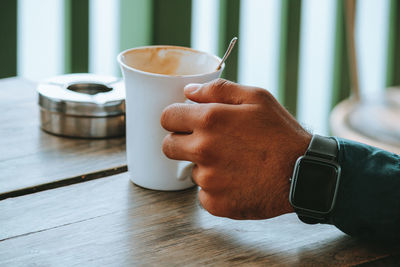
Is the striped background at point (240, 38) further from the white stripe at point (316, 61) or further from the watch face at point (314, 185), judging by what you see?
the watch face at point (314, 185)

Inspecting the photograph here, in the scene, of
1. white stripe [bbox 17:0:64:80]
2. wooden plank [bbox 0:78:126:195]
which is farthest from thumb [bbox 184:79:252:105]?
white stripe [bbox 17:0:64:80]

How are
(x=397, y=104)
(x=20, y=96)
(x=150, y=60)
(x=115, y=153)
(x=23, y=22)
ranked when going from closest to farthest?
(x=150, y=60) < (x=115, y=153) < (x=20, y=96) < (x=397, y=104) < (x=23, y=22)

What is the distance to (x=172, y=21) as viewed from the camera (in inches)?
88.2

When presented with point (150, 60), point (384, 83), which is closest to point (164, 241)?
point (150, 60)

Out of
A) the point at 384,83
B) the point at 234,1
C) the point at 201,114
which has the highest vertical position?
the point at 234,1

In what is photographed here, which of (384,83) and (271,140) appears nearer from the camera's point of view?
(271,140)

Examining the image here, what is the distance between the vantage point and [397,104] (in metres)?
1.82

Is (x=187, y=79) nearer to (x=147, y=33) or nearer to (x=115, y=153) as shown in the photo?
(x=115, y=153)

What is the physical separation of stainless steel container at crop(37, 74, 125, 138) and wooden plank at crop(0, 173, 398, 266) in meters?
0.22

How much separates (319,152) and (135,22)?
5.27 ft

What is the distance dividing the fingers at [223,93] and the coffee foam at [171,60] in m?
0.10

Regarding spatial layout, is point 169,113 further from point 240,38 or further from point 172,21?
point 240,38

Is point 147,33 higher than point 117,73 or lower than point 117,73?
higher

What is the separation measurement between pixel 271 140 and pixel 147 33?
1.62 metres
